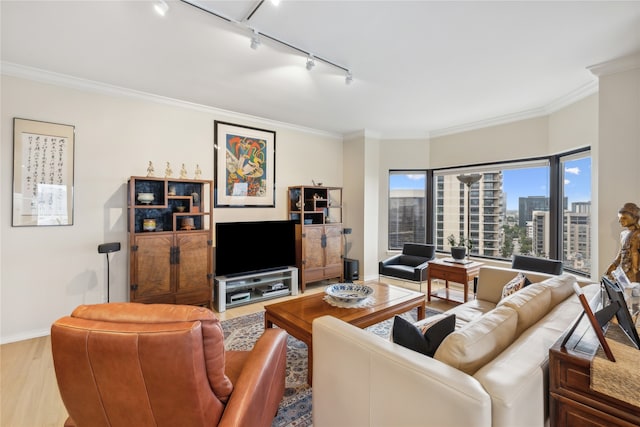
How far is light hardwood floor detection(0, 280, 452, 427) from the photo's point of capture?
6.04 feet

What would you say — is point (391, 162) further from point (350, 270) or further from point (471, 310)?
point (471, 310)

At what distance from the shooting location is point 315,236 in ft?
15.5

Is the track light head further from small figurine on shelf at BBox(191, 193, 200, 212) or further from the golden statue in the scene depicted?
the golden statue

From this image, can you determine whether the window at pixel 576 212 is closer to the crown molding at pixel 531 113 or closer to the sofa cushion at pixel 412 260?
the crown molding at pixel 531 113

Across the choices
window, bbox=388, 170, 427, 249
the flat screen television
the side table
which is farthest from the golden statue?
the flat screen television

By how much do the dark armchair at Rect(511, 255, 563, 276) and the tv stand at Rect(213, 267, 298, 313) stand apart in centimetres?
297

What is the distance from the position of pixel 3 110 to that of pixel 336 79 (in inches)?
131

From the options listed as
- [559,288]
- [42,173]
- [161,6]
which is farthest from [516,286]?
[42,173]

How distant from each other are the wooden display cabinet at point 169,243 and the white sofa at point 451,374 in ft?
8.12

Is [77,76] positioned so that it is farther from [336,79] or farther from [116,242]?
[336,79]

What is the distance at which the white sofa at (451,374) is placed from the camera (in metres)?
1.01

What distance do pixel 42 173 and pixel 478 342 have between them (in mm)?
4080

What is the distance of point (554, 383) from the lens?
116 centimetres

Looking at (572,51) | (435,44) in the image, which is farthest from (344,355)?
(572,51)
